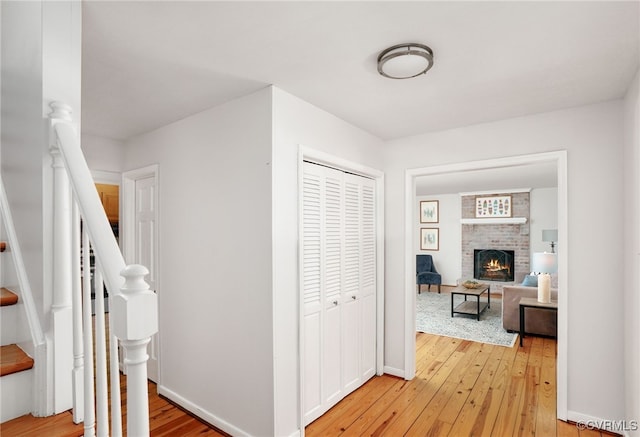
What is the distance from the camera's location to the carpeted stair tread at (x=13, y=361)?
1.16m

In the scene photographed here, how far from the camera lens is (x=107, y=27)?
163 cm

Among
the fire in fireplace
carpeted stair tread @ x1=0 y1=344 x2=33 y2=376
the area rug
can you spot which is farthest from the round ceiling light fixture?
the fire in fireplace

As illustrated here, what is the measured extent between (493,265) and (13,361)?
876 centimetres

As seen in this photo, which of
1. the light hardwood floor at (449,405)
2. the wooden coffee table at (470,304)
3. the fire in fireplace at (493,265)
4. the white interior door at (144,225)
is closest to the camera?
the light hardwood floor at (449,405)

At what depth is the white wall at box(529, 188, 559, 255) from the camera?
7.60 metres

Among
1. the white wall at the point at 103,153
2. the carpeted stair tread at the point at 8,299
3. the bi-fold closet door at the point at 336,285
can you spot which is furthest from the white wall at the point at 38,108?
the white wall at the point at 103,153

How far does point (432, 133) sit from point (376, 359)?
2.31 m

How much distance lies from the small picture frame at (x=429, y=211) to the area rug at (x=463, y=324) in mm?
2799

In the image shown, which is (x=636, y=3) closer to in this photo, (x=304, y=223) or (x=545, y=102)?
(x=545, y=102)

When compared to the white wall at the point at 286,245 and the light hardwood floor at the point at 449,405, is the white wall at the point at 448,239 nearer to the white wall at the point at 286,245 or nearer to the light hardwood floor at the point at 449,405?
the light hardwood floor at the point at 449,405

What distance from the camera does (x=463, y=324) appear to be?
531cm

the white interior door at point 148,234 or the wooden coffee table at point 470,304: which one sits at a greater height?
the white interior door at point 148,234

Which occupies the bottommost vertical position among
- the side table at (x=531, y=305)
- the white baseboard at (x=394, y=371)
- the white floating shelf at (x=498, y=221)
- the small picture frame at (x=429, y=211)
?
the white baseboard at (x=394, y=371)

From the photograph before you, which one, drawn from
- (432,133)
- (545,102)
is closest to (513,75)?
(545,102)
